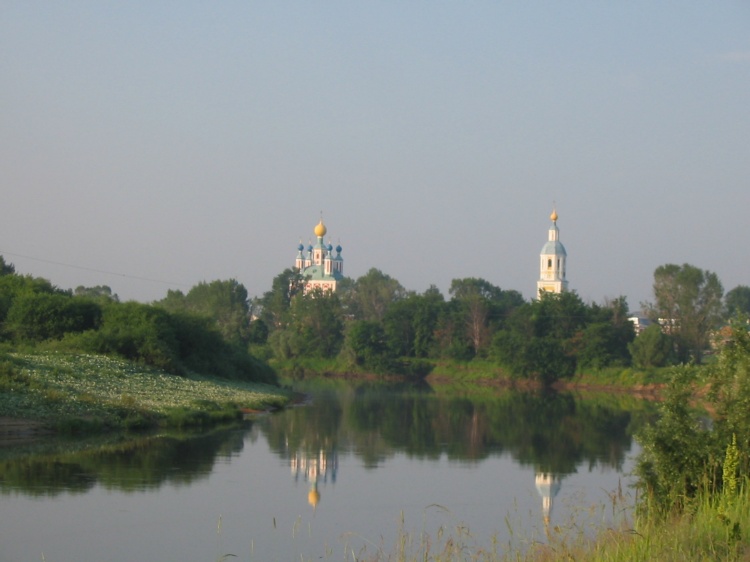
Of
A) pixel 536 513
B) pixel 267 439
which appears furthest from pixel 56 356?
pixel 536 513

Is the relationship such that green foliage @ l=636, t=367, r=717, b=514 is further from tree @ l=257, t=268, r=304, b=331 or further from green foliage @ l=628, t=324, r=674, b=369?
tree @ l=257, t=268, r=304, b=331

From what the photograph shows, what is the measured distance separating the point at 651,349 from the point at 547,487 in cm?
4392

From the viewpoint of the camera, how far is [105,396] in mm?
29281

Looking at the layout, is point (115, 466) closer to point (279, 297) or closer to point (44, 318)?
point (44, 318)

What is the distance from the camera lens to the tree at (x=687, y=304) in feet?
221

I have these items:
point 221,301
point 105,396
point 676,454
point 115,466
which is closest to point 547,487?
point 676,454

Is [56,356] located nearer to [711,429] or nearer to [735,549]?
[711,429]

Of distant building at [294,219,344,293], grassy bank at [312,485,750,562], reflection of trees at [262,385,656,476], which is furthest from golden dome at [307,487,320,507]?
distant building at [294,219,344,293]

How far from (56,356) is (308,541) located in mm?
21678

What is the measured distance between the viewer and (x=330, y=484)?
809 inches

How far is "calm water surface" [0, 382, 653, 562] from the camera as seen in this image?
14.5 metres

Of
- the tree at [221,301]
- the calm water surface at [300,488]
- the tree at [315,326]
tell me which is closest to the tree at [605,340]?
the tree at [315,326]

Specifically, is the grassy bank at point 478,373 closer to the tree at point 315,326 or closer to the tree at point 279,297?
the tree at point 315,326

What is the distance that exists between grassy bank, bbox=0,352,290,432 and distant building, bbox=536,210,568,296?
58.5 meters
